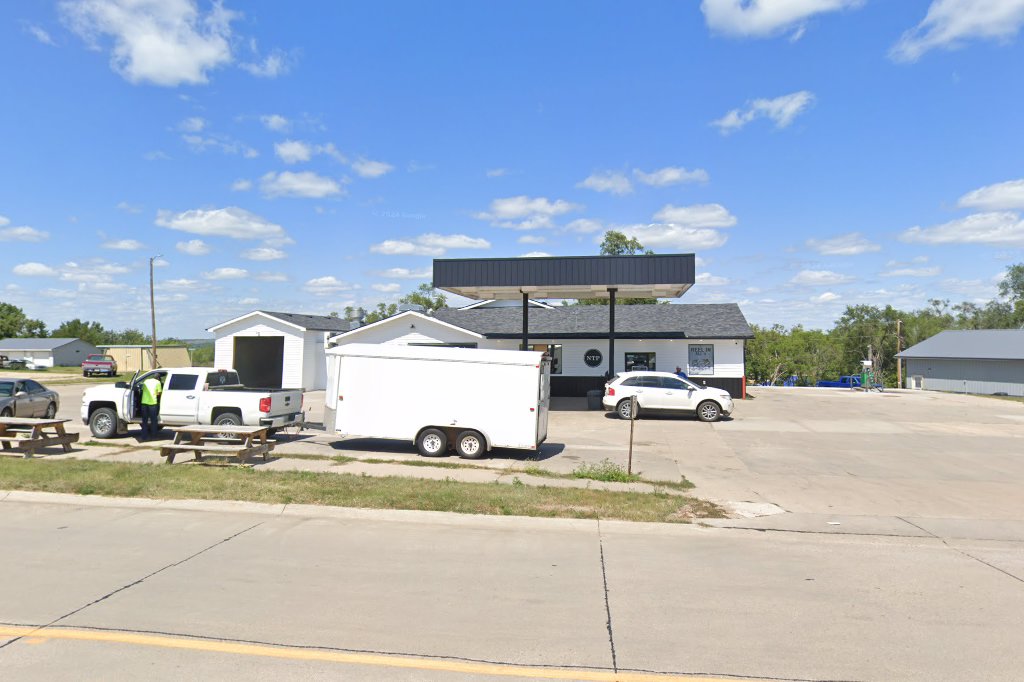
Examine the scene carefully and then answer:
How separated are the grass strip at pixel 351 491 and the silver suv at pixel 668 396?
479 inches

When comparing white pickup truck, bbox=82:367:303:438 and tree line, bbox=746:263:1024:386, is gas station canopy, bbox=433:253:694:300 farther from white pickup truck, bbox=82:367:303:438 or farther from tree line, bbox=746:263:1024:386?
tree line, bbox=746:263:1024:386

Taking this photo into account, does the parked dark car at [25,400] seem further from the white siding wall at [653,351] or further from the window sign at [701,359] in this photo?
the window sign at [701,359]

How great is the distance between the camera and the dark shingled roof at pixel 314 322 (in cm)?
Answer: 3331

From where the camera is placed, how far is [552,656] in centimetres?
449

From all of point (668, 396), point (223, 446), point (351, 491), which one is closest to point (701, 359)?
point (668, 396)

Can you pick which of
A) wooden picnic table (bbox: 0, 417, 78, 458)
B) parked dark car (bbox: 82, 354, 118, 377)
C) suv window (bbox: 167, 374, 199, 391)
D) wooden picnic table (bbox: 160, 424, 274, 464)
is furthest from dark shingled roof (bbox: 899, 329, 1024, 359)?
parked dark car (bbox: 82, 354, 118, 377)

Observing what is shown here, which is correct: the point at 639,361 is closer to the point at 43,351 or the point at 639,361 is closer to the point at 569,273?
the point at 569,273

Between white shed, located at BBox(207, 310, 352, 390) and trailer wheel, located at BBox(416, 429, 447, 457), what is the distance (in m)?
19.9

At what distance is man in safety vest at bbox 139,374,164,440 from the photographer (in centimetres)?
1506

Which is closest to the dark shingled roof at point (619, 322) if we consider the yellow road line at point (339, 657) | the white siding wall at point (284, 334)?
the white siding wall at point (284, 334)

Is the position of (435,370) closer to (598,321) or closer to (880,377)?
(598,321)

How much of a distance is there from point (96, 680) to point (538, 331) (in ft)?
95.2

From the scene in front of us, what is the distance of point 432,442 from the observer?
13.9 metres

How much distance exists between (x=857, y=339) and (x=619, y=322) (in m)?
58.8
